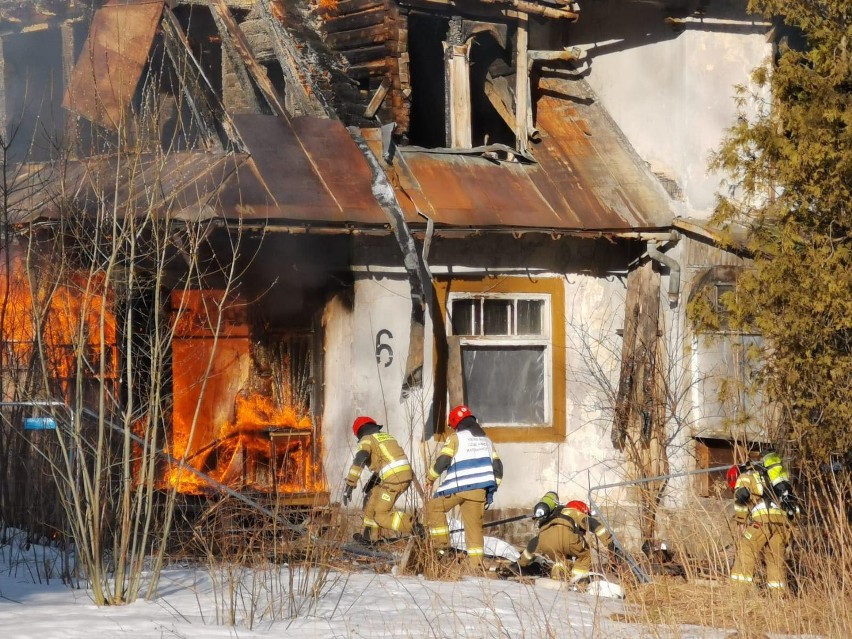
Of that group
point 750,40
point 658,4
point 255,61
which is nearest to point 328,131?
point 255,61

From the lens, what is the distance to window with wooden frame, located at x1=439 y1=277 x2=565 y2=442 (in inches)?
545

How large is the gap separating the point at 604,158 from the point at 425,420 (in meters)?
3.99

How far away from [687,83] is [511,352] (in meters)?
3.73

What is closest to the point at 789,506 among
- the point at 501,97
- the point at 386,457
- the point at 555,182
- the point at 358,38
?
the point at 386,457

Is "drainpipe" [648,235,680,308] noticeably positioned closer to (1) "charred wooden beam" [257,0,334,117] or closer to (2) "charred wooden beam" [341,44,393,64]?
(2) "charred wooden beam" [341,44,393,64]

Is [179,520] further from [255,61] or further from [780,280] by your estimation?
[780,280]

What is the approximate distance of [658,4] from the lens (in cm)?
1463

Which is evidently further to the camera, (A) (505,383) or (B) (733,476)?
(A) (505,383)

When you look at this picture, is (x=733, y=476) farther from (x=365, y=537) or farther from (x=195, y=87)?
(x=195, y=87)

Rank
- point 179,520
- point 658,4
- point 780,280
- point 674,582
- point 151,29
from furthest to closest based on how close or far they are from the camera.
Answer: point 658,4 < point 151,29 < point 179,520 < point 780,280 < point 674,582

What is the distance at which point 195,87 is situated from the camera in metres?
12.8

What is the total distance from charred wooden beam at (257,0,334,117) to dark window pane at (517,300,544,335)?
9.92ft

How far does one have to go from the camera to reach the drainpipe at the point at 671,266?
1417 cm

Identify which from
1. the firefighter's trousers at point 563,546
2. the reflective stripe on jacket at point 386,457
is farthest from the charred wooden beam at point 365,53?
the firefighter's trousers at point 563,546
